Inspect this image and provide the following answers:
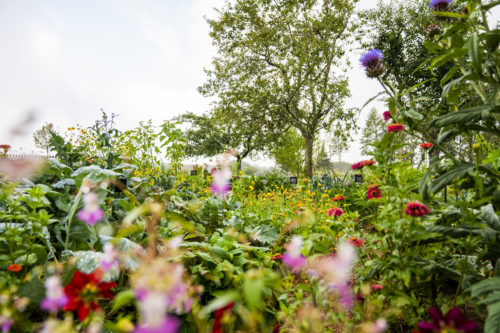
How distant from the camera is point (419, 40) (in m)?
10.2

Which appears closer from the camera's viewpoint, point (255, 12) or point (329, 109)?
point (255, 12)

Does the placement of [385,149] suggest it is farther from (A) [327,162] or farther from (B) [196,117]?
(A) [327,162]

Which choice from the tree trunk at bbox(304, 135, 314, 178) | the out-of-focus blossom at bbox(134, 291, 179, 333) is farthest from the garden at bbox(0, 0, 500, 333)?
the tree trunk at bbox(304, 135, 314, 178)

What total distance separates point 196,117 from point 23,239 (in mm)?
21678

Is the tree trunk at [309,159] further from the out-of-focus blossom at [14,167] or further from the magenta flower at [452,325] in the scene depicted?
the magenta flower at [452,325]

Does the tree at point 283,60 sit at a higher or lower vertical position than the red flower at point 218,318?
higher

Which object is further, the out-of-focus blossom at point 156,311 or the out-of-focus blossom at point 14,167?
the out-of-focus blossom at point 14,167

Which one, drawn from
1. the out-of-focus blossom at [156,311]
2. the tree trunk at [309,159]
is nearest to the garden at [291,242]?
the out-of-focus blossom at [156,311]

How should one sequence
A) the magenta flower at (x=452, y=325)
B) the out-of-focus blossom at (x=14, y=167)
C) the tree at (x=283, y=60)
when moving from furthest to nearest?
the tree at (x=283, y=60)
the out-of-focus blossom at (x=14, y=167)
the magenta flower at (x=452, y=325)

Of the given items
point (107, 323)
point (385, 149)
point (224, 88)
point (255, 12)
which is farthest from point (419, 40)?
point (107, 323)

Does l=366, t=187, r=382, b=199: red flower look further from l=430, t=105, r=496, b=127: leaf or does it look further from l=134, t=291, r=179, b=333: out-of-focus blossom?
l=134, t=291, r=179, b=333: out-of-focus blossom

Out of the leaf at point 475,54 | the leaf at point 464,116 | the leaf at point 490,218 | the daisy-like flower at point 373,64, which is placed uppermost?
the daisy-like flower at point 373,64

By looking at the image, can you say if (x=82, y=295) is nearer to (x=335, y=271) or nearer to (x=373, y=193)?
(x=335, y=271)

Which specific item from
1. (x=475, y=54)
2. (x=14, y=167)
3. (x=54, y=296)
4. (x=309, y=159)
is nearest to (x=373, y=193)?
(x=475, y=54)
